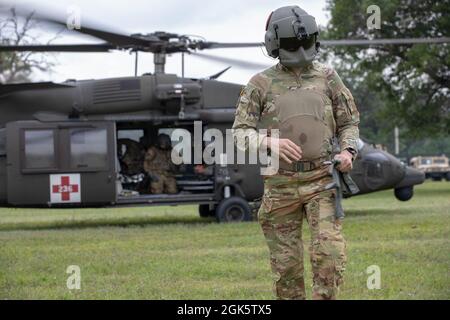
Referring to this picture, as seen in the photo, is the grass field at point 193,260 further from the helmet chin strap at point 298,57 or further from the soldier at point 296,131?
the helmet chin strap at point 298,57

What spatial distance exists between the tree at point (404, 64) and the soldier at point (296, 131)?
24.5 metres

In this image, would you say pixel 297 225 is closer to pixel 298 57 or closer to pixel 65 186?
pixel 298 57

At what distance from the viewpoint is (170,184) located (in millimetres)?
16328

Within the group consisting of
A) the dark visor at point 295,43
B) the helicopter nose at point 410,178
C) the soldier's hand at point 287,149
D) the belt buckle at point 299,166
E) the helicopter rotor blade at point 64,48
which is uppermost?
the helicopter rotor blade at point 64,48

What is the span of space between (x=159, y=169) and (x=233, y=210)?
4.95 feet

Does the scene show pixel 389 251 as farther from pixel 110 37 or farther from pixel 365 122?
pixel 365 122

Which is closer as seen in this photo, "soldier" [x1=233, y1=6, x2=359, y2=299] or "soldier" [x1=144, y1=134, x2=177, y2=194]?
"soldier" [x1=233, y1=6, x2=359, y2=299]

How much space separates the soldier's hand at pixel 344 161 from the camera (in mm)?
5410

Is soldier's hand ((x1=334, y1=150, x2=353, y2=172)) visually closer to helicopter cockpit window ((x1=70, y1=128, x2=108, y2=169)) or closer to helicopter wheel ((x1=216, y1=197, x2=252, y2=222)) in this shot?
helicopter cockpit window ((x1=70, y1=128, x2=108, y2=169))

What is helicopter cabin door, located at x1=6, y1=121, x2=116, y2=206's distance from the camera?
50.6 feet

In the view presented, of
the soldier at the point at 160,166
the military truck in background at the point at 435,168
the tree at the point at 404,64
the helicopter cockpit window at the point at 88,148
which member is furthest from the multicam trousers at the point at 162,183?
the military truck in background at the point at 435,168

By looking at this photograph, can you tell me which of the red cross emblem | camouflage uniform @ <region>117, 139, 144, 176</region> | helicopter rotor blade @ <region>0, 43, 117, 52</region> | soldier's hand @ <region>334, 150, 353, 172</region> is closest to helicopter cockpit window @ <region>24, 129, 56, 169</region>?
the red cross emblem

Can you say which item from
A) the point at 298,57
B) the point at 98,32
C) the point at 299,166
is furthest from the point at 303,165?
the point at 98,32

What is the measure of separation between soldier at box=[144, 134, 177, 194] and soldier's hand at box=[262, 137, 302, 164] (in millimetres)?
11007
